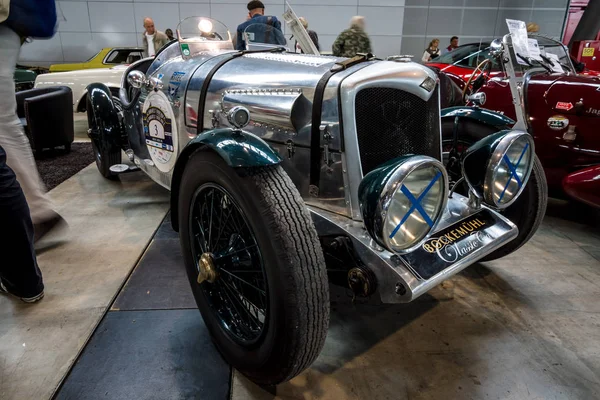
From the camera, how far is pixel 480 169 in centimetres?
172

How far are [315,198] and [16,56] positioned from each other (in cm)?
179

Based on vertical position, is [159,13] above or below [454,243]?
above

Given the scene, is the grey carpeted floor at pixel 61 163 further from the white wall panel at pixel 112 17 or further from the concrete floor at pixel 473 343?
the white wall panel at pixel 112 17

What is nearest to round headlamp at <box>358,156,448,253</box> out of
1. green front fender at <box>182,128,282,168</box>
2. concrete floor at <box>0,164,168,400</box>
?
green front fender at <box>182,128,282,168</box>

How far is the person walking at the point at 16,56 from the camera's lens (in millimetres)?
1968

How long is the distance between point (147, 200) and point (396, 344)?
2585mm

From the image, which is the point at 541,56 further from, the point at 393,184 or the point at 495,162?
the point at 393,184

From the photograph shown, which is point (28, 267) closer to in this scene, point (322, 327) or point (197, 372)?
point (197, 372)

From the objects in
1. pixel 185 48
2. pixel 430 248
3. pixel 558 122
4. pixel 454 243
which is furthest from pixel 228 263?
pixel 558 122

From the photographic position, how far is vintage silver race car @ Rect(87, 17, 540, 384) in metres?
1.31

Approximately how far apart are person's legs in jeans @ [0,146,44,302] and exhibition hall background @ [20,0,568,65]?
9437mm

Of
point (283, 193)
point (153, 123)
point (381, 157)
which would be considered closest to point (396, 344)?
point (381, 157)

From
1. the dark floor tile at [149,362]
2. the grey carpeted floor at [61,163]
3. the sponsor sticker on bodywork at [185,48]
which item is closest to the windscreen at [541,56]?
the sponsor sticker on bodywork at [185,48]

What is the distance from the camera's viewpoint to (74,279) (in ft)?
7.59
